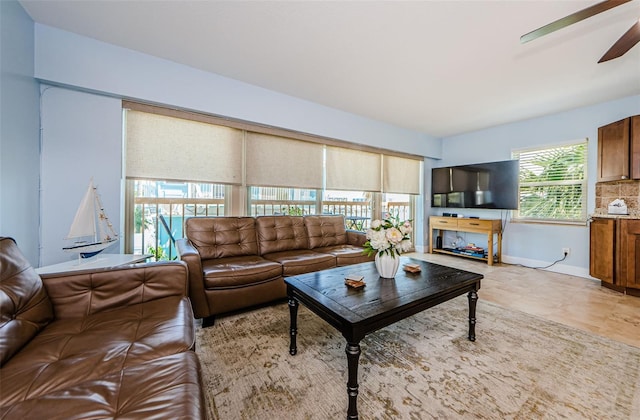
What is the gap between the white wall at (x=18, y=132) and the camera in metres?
1.66

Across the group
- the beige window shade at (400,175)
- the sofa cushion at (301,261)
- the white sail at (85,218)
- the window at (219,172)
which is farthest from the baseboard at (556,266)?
A: the white sail at (85,218)

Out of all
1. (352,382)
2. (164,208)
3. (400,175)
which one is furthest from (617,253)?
(164,208)

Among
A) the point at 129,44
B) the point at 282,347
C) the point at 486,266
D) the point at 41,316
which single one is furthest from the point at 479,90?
the point at 41,316

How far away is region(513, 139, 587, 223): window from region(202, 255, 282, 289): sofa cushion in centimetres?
422

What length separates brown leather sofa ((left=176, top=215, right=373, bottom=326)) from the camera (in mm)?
2049

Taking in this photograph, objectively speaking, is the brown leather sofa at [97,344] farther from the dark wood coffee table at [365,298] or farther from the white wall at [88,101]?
the white wall at [88,101]

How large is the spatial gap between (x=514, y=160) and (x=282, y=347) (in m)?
4.37

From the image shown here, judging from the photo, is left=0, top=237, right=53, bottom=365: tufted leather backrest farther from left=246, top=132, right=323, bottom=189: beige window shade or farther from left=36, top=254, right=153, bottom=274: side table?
left=246, top=132, right=323, bottom=189: beige window shade

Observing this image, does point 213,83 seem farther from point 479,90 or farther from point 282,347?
point 479,90

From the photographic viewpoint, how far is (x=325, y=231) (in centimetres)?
337

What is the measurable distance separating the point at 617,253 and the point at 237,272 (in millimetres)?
4215

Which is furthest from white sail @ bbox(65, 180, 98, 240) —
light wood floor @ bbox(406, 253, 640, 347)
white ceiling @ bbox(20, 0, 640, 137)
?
light wood floor @ bbox(406, 253, 640, 347)

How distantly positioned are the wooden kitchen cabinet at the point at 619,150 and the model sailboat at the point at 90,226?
5.47 meters

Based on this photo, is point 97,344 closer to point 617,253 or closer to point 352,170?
point 352,170
